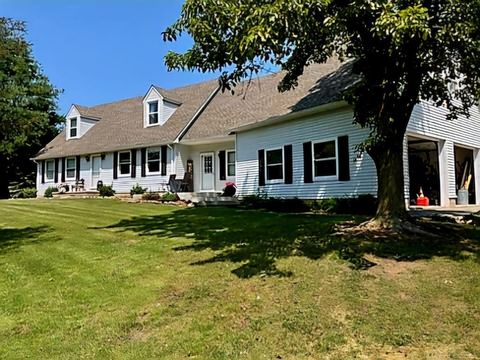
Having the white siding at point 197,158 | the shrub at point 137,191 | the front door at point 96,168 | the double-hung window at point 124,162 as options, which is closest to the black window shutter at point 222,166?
the white siding at point 197,158

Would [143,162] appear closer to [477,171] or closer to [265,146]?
[265,146]

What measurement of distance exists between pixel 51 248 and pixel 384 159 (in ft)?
23.0

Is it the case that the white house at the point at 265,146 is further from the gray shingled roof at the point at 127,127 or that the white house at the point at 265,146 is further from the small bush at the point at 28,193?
the small bush at the point at 28,193

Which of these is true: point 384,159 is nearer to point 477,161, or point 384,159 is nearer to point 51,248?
point 51,248

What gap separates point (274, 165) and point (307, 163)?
1936mm

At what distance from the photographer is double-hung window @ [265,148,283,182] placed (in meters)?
18.2

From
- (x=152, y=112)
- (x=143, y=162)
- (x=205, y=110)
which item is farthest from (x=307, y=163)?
(x=152, y=112)

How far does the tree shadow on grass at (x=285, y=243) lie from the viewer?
691cm

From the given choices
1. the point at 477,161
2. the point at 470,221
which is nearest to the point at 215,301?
the point at 470,221

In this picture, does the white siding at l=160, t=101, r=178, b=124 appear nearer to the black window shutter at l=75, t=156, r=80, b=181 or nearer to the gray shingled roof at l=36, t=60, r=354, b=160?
the gray shingled roof at l=36, t=60, r=354, b=160

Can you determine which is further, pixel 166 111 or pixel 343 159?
pixel 166 111

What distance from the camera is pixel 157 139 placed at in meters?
23.8

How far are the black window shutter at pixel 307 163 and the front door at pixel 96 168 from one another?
14.9m

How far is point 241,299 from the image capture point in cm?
540
